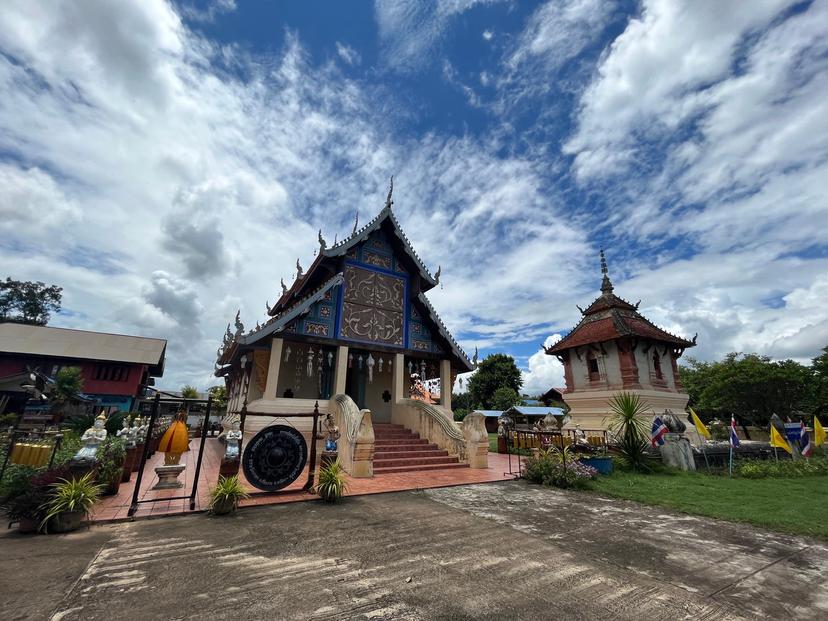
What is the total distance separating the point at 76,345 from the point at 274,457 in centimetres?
2848

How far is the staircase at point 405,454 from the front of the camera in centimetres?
1011

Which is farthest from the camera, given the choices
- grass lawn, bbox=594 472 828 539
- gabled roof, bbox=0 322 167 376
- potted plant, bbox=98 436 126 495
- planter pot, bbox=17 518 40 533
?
gabled roof, bbox=0 322 167 376

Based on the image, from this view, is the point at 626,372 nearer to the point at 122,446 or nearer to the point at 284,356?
the point at 284,356

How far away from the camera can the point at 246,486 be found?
24.5 ft

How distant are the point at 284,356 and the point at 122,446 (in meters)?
6.61

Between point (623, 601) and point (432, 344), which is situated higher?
point (432, 344)

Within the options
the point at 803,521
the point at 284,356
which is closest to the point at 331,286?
the point at 284,356

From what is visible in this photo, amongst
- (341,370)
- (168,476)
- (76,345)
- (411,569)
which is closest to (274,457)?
(168,476)

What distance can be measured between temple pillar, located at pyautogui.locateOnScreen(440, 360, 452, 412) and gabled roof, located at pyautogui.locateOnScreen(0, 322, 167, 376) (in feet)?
76.0

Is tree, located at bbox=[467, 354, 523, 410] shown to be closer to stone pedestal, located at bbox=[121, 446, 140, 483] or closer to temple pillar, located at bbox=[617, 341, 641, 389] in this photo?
temple pillar, located at bbox=[617, 341, 641, 389]

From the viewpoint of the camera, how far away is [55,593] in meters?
3.15

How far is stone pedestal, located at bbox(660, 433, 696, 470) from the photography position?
1185cm

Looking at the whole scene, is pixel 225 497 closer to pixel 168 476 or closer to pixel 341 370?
pixel 168 476

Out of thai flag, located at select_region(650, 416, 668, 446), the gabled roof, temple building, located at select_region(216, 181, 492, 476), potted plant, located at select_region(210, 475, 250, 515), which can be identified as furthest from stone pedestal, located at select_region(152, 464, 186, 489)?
the gabled roof
